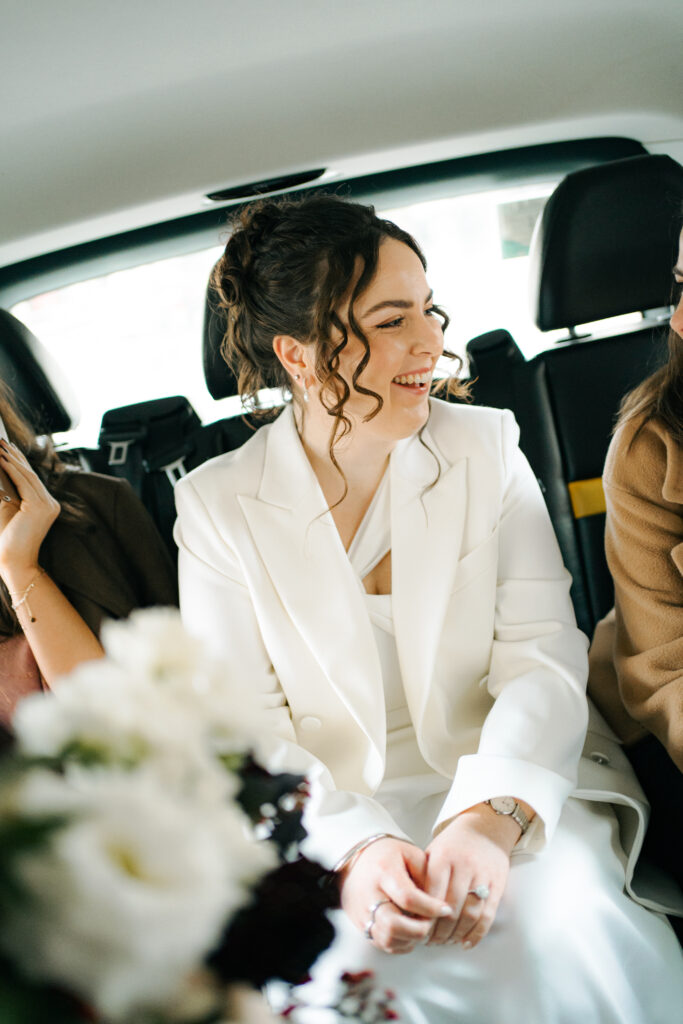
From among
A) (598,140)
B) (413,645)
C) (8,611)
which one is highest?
(598,140)

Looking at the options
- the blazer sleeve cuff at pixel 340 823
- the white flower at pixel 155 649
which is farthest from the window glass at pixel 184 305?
the white flower at pixel 155 649

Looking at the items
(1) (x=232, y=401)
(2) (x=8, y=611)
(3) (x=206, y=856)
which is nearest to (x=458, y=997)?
(3) (x=206, y=856)

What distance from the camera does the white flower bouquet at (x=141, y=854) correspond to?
338mm

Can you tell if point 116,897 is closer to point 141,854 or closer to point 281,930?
point 141,854

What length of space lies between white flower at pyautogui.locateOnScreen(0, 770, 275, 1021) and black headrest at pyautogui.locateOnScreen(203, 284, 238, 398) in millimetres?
1375

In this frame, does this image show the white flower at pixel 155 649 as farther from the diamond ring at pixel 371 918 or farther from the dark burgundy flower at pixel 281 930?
the diamond ring at pixel 371 918

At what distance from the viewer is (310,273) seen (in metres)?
1.34

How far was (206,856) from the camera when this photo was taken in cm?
37

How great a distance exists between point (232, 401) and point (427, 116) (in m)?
0.71

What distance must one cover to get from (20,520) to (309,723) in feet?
1.90

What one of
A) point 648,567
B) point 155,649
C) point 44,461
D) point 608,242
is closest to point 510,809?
point 648,567

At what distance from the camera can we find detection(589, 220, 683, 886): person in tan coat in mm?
1252

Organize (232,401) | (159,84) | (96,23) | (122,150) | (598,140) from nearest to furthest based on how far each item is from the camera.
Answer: (96,23)
(159,84)
(122,150)
(232,401)
(598,140)

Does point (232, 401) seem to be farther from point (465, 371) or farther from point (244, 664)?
point (244, 664)
